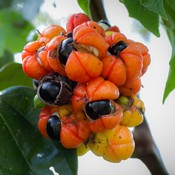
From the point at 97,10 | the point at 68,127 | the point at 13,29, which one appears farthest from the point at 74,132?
the point at 13,29

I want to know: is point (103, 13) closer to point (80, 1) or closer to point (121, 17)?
point (80, 1)

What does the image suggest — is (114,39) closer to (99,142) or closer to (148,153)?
(99,142)

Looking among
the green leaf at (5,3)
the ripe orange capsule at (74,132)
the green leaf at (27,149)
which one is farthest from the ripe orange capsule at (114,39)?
the green leaf at (5,3)

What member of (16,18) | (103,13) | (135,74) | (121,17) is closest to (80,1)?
(103,13)

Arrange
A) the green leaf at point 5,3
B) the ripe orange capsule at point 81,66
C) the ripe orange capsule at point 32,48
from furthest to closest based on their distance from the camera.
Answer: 1. the green leaf at point 5,3
2. the ripe orange capsule at point 32,48
3. the ripe orange capsule at point 81,66

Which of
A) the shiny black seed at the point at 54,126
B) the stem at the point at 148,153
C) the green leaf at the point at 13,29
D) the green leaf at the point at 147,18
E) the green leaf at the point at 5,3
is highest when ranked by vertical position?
the green leaf at the point at 147,18

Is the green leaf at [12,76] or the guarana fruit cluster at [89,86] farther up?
the guarana fruit cluster at [89,86]

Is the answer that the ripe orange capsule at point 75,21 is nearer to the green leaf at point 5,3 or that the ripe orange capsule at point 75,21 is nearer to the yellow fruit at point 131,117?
the yellow fruit at point 131,117

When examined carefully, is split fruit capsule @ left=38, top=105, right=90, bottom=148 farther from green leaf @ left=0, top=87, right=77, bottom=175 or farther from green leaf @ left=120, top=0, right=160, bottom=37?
green leaf @ left=120, top=0, right=160, bottom=37
